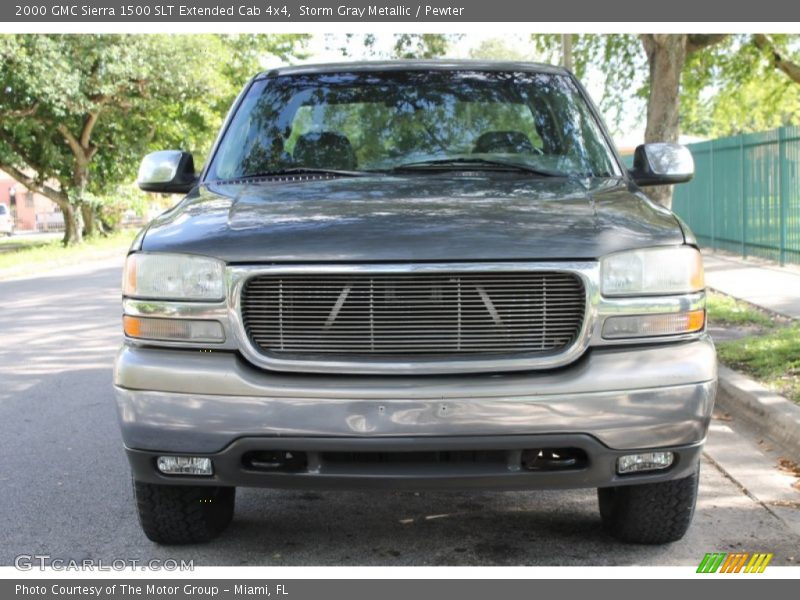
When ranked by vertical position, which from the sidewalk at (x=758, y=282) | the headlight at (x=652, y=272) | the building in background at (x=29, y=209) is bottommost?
the building in background at (x=29, y=209)

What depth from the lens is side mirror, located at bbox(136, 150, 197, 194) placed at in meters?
5.01

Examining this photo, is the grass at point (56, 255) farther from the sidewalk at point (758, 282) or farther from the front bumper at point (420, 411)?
the front bumper at point (420, 411)

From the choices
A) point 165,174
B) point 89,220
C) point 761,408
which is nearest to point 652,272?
point 165,174

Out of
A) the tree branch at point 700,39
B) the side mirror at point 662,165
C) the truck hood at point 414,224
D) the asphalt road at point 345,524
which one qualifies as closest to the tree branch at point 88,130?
the tree branch at point 700,39

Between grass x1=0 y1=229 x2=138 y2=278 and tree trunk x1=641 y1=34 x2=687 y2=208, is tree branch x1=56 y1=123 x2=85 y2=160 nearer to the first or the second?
grass x1=0 y1=229 x2=138 y2=278

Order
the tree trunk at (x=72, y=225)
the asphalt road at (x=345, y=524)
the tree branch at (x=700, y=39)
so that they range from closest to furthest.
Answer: the asphalt road at (x=345, y=524) → the tree branch at (x=700, y=39) → the tree trunk at (x=72, y=225)

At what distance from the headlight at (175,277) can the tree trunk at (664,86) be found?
9.23 metres

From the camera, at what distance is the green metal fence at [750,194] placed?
1605 cm

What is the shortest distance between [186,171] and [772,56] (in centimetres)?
1279

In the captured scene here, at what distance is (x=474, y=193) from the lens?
4141 millimetres

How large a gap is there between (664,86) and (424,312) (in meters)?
9.44

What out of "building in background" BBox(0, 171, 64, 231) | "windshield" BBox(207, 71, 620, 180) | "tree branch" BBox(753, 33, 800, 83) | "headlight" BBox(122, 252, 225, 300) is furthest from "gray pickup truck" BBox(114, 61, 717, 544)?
"building in background" BBox(0, 171, 64, 231)

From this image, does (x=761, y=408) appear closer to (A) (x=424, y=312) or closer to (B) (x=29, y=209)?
(A) (x=424, y=312)

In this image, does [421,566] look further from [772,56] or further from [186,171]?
[772,56]
